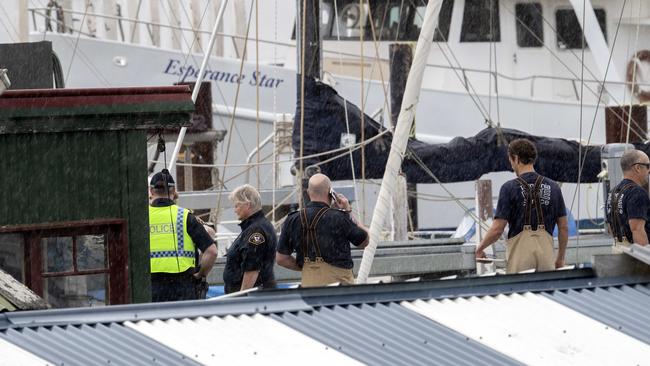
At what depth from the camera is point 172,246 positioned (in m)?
8.75

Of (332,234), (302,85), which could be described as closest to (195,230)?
(332,234)

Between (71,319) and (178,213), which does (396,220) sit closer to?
(178,213)

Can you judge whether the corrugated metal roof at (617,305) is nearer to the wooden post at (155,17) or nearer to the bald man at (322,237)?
the bald man at (322,237)

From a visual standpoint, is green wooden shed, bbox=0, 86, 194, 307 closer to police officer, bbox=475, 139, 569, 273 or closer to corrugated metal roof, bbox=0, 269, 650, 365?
police officer, bbox=475, 139, 569, 273

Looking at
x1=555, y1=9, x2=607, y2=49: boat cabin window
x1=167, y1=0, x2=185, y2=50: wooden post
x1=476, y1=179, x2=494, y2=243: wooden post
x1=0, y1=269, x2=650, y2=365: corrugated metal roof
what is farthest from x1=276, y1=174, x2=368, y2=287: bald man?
x1=555, y1=9, x2=607, y2=49: boat cabin window

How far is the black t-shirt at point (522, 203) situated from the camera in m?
8.38

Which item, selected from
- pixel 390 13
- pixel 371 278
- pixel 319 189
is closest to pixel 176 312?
pixel 319 189

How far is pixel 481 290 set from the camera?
6484 millimetres

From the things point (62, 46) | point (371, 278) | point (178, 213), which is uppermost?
point (62, 46)

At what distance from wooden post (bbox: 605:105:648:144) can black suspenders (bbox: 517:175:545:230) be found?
25.8 ft

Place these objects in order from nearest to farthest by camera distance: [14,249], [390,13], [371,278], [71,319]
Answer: [71,319]
[14,249]
[371,278]
[390,13]

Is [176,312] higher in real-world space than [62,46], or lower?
A: lower

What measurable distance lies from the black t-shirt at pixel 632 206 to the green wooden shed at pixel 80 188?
9.19 ft

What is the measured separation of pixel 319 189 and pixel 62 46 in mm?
→ 14301
